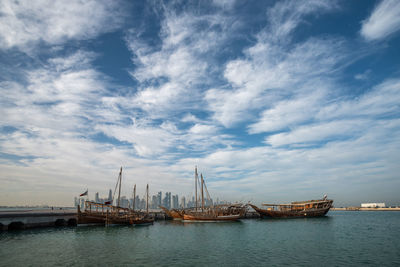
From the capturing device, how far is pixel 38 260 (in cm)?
2230

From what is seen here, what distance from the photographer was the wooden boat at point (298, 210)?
79.7 meters

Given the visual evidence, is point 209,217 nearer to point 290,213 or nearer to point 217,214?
point 217,214

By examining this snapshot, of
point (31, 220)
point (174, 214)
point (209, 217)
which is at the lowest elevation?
point (174, 214)

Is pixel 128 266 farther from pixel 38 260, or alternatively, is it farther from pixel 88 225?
pixel 88 225

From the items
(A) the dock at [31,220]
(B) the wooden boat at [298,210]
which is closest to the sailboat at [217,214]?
(B) the wooden boat at [298,210]

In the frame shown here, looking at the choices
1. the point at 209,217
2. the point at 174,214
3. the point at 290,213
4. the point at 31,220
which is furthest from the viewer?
the point at 290,213

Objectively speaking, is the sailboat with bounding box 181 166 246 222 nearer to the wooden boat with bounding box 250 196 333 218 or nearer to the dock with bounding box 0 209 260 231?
the wooden boat with bounding box 250 196 333 218

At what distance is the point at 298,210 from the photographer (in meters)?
84.2

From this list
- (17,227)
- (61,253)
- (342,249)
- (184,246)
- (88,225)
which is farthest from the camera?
(88,225)

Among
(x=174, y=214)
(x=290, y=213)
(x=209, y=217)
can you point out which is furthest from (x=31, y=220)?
(x=290, y=213)

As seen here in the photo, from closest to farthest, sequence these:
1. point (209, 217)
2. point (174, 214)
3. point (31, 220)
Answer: point (31, 220) → point (209, 217) → point (174, 214)

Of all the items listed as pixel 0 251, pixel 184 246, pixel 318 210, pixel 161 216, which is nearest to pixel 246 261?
pixel 184 246

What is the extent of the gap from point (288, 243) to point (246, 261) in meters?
11.9

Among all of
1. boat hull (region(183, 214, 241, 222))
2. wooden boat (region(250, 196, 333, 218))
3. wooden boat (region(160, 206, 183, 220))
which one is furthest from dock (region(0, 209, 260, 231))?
wooden boat (region(250, 196, 333, 218))
